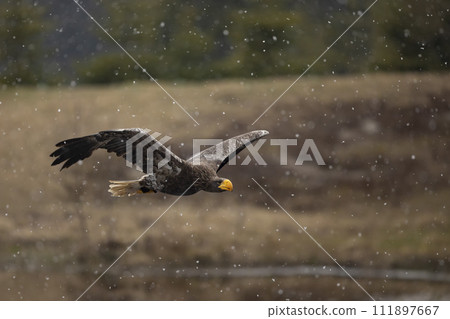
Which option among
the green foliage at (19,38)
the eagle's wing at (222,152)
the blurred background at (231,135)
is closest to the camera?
the eagle's wing at (222,152)

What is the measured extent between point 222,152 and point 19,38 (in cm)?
1693

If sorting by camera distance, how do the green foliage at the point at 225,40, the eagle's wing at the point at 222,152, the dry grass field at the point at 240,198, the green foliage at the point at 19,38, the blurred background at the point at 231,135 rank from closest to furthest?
the eagle's wing at the point at 222,152 < the dry grass field at the point at 240,198 < the blurred background at the point at 231,135 < the green foliage at the point at 225,40 < the green foliage at the point at 19,38

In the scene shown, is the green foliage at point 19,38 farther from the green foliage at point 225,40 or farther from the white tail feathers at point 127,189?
the white tail feathers at point 127,189

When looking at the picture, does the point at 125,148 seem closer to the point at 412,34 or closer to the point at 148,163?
the point at 148,163

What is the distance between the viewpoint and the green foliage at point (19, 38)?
73.3ft

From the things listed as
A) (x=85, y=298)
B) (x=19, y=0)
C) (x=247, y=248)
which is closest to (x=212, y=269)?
(x=247, y=248)

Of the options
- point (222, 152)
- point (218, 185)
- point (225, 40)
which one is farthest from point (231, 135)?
point (218, 185)

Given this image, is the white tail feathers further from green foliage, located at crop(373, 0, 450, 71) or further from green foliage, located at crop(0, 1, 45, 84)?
green foliage, located at crop(0, 1, 45, 84)

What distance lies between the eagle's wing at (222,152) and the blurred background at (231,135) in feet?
22.7

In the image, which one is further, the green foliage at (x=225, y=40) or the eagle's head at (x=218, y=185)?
the green foliage at (x=225, y=40)

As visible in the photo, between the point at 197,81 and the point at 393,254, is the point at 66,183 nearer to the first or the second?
the point at 197,81

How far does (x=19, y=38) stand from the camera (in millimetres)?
22734

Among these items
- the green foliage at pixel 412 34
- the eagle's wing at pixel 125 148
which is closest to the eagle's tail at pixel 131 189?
the eagle's wing at pixel 125 148

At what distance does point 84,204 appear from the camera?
18.2 meters
